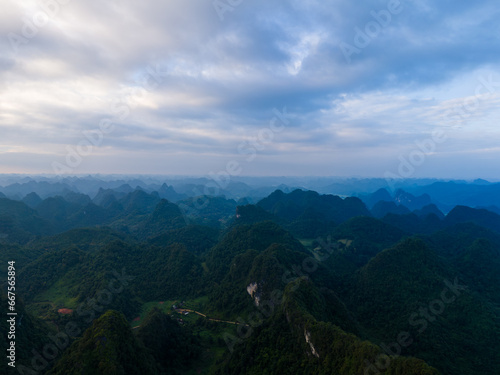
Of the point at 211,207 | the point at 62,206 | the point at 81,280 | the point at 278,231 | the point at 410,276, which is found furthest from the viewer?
the point at 211,207

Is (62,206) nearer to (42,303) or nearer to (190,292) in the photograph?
(42,303)

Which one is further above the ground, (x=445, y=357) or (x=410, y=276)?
(x=410, y=276)

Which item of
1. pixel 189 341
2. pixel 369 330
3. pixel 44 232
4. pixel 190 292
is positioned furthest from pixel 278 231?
pixel 44 232

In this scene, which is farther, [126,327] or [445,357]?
[445,357]

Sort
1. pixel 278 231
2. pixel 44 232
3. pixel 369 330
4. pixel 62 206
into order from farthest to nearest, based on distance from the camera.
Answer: pixel 62 206 < pixel 44 232 < pixel 278 231 < pixel 369 330

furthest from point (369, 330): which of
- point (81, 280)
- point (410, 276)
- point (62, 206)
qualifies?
point (62, 206)

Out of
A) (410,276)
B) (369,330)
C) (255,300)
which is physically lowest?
(369,330)

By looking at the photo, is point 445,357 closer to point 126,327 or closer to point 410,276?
point 410,276
